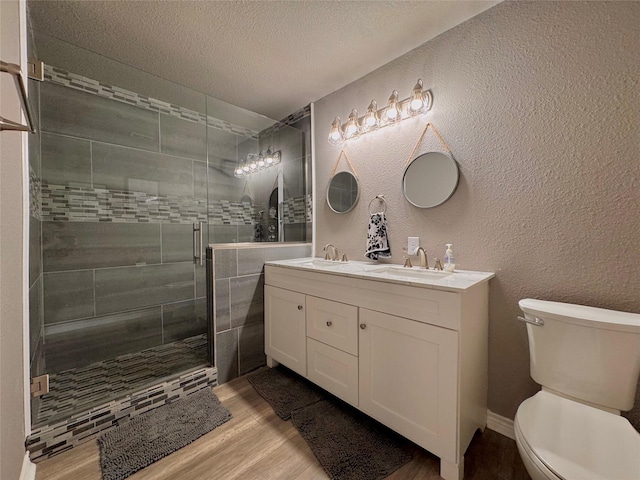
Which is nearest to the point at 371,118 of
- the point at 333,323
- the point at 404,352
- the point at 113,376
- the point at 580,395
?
the point at 333,323

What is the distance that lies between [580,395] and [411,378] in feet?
2.13

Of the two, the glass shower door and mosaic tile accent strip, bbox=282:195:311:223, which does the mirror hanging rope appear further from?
the glass shower door

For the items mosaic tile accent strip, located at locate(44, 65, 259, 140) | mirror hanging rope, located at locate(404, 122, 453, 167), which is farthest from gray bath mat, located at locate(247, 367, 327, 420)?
mosaic tile accent strip, located at locate(44, 65, 259, 140)

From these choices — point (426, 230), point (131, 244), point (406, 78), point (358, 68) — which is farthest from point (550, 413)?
point (131, 244)

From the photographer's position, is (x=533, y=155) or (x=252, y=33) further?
(x=252, y=33)

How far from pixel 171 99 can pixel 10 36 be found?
141 centimetres

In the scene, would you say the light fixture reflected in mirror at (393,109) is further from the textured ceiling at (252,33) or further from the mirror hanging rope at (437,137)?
the textured ceiling at (252,33)

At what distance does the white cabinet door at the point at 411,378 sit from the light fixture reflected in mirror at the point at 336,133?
1.44 m

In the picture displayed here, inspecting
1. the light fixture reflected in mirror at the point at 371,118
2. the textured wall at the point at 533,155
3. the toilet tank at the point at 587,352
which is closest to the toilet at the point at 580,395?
the toilet tank at the point at 587,352

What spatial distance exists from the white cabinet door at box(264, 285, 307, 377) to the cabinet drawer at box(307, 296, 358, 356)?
91 mm

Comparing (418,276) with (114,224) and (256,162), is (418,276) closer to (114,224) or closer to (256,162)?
(256,162)

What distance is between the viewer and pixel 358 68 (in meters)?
2.07

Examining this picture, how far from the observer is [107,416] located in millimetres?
1509

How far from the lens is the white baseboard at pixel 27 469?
117 centimetres
